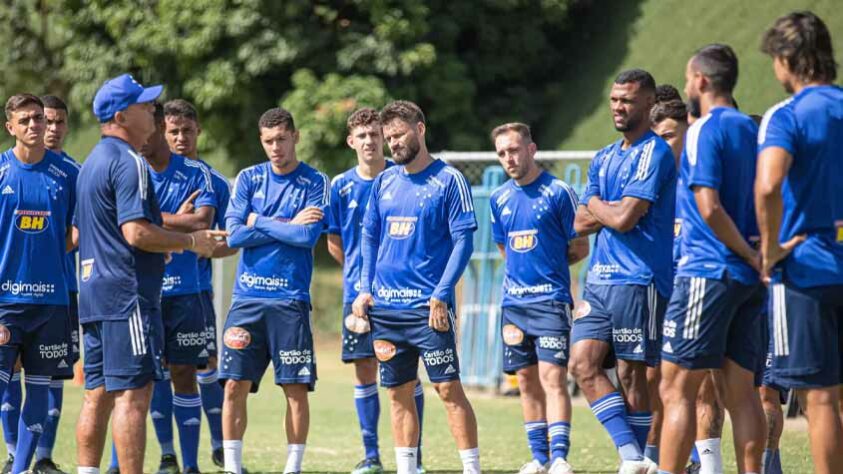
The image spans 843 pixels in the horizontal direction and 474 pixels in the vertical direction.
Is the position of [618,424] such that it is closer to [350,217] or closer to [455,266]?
[455,266]

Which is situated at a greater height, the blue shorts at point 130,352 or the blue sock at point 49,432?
the blue shorts at point 130,352

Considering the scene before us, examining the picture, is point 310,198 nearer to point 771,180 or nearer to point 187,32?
point 771,180

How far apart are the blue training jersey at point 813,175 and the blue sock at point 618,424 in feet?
6.75

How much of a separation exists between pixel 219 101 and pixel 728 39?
384 inches

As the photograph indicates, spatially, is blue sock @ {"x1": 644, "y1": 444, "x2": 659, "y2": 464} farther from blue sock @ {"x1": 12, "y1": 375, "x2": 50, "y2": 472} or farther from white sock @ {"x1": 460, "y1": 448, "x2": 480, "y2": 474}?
blue sock @ {"x1": 12, "y1": 375, "x2": 50, "y2": 472}

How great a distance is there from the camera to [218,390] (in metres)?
10.0

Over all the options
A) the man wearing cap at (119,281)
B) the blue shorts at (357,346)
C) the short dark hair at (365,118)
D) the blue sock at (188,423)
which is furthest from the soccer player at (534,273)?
the man wearing cap at (119,281)

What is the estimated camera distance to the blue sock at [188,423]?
9312 millimetres

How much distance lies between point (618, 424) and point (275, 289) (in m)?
2.65

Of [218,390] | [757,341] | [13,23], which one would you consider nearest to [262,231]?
[218,390]

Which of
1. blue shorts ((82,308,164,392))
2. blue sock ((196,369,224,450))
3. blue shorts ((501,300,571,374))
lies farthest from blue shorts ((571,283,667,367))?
blue sock ((196,369,224,450))

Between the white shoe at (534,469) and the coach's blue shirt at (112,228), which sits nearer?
the coach's blue shirt at (112,228)

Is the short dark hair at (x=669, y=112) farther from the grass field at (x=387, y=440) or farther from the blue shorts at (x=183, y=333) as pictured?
the blue shorts at (x=183, y=333)

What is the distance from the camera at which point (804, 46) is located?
5934 mm
